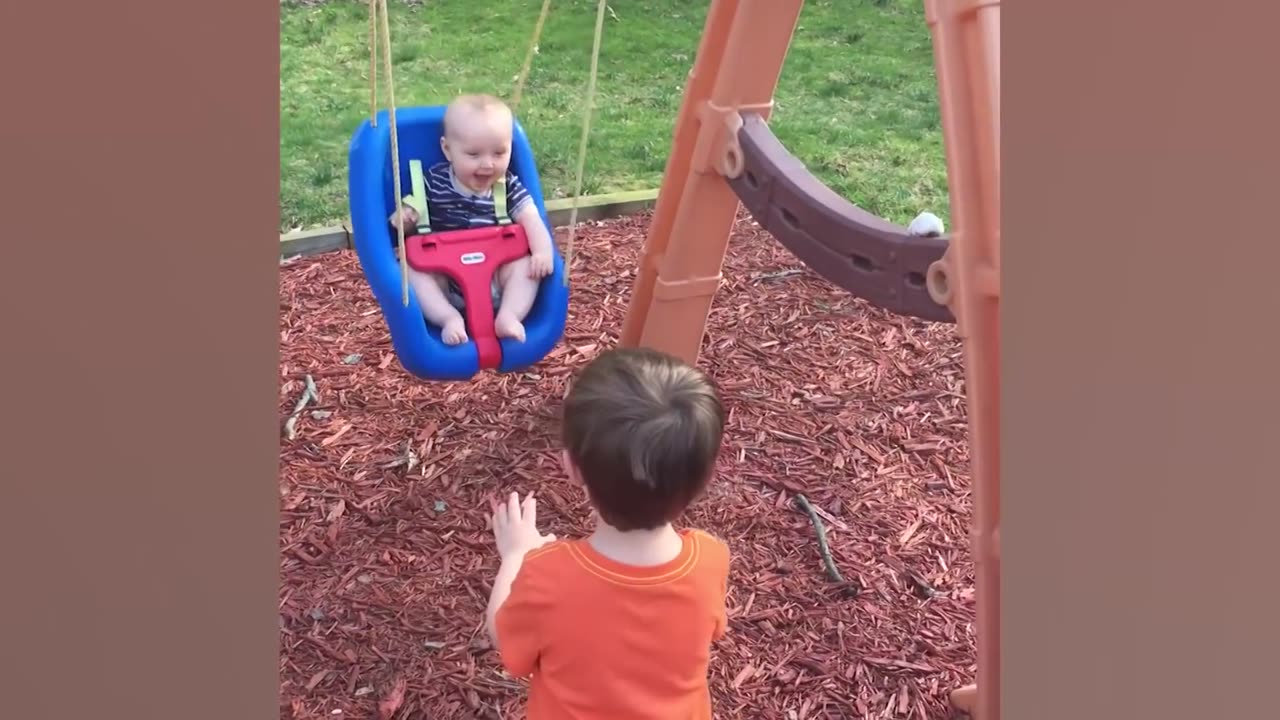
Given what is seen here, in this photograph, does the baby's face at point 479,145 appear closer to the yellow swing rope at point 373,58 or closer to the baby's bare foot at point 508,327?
the yellow swing rope at point 373,58

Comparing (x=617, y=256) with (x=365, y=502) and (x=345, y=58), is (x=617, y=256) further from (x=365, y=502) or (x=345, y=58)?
(x=345, y=58)

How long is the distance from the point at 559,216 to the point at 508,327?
2.08 metres

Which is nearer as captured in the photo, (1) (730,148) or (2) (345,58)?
(1) (730,148)

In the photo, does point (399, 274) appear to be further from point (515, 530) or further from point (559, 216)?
point (559, 216)

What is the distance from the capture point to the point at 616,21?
806 cm

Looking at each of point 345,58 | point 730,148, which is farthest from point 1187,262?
point 345,58

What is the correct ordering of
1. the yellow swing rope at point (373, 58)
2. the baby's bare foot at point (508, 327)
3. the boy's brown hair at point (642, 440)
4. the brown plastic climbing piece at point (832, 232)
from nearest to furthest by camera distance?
1. the boy's brown hair at point (642, 440)
2. the brown plastic climbing piece at point (832, 232)
3. the yellow swing rope at point (373, 58)
4. the baby's bare foot at point (508, 327)

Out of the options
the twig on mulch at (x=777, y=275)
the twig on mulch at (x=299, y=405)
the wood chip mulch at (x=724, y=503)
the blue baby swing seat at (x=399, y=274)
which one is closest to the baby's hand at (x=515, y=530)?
the wood chip mulch at (x=724, y=503)

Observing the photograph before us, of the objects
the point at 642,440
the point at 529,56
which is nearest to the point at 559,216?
the point at 529,56

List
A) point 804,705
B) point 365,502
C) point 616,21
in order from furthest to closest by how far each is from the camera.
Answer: point 616,21 → point 365,502 → point 804,705

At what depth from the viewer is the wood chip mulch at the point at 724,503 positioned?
271 cm

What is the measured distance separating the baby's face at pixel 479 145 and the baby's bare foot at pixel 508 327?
506 millimetres

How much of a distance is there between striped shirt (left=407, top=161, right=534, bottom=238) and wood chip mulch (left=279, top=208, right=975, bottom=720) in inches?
24.5

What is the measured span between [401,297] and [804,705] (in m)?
1.37
